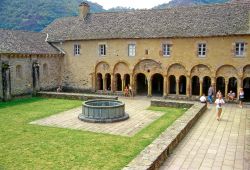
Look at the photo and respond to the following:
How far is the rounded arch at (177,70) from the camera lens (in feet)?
96.3

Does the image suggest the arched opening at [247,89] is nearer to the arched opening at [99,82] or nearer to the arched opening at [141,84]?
the arched opening at [141,84]

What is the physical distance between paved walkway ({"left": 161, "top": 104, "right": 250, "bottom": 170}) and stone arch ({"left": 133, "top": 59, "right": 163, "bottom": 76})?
10926 mm

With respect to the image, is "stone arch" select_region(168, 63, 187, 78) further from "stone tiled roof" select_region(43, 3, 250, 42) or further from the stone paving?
the stone paving

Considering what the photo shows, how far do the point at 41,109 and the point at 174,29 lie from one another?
49.2ft

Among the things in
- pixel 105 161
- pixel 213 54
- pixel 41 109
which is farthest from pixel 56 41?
pixel 105 161

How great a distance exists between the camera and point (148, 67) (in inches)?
1218

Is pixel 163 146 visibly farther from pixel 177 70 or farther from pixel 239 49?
pixel 177 70

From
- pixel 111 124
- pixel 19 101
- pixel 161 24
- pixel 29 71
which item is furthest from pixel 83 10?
pixel 111 124

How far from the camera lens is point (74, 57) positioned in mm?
34344

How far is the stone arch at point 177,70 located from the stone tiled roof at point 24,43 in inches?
529

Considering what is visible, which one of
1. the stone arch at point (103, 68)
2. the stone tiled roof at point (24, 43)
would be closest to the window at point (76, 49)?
the stone tiled roof at point (24, 43)

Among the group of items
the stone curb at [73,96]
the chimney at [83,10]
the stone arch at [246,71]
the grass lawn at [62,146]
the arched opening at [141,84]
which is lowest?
the grass lawn at [62,146]

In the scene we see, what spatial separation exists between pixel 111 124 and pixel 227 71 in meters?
14.1

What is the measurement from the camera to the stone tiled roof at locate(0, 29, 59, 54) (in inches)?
1124
